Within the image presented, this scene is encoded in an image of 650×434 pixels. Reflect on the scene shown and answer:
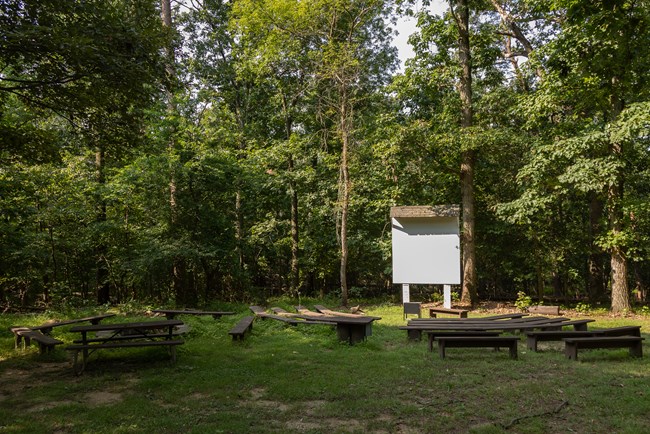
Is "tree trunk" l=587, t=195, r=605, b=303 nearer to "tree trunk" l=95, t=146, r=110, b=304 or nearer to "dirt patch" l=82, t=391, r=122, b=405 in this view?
"dirt patch" l=82, t=391, r=122, b=405

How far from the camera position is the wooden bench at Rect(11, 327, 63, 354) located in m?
7.23

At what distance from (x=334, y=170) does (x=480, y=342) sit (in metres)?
14.7

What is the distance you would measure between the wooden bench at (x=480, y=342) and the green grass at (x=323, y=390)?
0.79 ft

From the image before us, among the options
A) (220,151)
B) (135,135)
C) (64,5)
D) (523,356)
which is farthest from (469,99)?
(64,5)

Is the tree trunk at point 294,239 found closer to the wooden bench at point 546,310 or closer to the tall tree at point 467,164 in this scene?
the tall tree at point 467,164

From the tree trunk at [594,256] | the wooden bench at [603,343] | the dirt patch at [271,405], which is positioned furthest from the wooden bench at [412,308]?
the tree trunk at [594,256]

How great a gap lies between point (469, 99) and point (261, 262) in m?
12.2

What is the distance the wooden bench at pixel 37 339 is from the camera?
7.23 meters

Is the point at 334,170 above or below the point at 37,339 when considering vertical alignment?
above

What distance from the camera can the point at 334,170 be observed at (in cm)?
2077

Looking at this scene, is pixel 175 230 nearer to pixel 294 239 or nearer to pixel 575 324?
pixel 294 239

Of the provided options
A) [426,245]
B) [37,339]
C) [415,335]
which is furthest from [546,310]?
[37,339]

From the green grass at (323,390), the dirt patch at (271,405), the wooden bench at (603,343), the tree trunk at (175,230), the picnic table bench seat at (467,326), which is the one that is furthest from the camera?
the tree trunk at (175,230)

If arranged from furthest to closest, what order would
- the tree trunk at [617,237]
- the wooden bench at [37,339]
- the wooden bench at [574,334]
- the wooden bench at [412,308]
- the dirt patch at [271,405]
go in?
the tree trunk at [617,237]
the wooden bench at [412,308]
the wooden bench at [574,334]
the wooden bench at [37,339]
the dirt patch at [271,405]
